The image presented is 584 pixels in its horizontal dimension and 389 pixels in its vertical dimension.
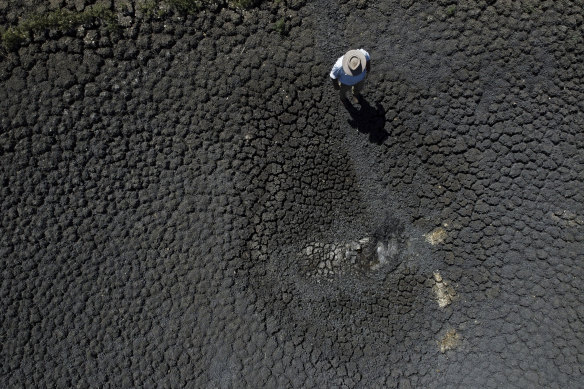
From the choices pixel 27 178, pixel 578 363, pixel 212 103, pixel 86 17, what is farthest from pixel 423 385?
pixel 86 17

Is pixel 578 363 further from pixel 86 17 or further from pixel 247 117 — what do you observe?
pixel 86 17

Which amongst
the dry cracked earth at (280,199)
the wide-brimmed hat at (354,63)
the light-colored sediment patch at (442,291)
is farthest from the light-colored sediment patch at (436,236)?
the wide-brimmed hat at (354,63)

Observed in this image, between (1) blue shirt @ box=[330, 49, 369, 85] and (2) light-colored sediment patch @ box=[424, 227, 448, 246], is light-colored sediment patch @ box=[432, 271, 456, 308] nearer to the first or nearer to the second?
(2) light-colored sediment patch @ box=[424, 227, 448, 246]

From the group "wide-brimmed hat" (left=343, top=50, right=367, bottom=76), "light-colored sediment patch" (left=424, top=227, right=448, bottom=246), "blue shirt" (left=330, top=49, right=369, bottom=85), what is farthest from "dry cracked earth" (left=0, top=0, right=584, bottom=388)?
"wide-brimmed hat" (left=343, top=50, right=367, bottom=76)

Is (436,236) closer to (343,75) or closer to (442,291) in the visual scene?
(442,291)

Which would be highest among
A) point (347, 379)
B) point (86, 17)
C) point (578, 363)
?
point (86, 17)

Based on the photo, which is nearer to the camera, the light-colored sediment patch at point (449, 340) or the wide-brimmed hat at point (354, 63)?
the wide-brimmed hat at point (354, 63)

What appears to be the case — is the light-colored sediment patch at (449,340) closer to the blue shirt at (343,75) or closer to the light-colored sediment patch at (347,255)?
the light-colored sediment patch at (347,255)
